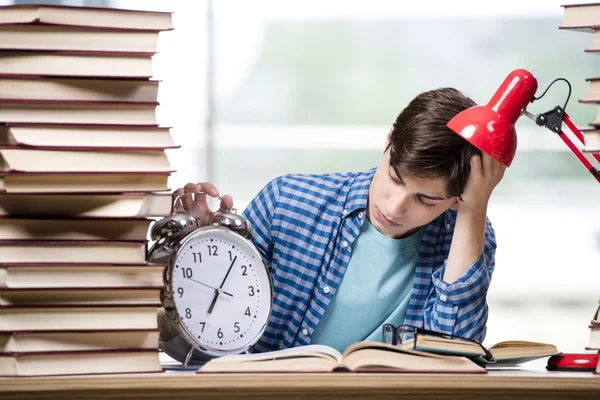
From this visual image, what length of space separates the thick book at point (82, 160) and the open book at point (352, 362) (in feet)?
0.91

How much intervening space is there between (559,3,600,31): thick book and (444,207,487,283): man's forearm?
435 millimetres

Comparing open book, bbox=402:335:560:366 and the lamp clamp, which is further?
the lamp clamp

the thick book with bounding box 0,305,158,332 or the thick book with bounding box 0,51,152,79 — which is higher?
the thick book with bounding box 0,51,152,79

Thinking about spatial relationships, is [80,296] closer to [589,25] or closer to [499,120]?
[499,120]

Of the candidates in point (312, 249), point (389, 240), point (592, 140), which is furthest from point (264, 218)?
point (592, 140)

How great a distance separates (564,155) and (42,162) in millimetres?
7239

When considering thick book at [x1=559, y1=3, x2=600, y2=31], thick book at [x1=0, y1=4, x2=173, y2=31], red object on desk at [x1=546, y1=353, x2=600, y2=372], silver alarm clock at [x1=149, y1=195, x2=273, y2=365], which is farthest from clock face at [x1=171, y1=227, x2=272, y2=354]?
thick book at [x1=559, y1=3, x2=600, y2=31]

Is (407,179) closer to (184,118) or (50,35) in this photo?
(50,35)

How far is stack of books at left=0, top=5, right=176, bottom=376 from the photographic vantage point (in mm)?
1134

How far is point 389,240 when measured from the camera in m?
1.73

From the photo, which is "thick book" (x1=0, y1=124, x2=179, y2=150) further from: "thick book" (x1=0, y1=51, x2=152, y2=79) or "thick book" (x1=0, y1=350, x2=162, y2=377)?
"thick book" (x1=0, y1=350, x2=162, y2=377)

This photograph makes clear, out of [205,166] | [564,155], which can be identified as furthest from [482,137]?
[564,155]

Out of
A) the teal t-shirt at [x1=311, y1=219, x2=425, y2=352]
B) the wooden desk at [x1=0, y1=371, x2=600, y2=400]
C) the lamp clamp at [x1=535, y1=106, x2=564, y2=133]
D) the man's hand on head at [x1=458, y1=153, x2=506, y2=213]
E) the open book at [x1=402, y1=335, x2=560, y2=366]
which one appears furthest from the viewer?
the teal t-shirt at [x1=311, y1=219, x2=425, y2=352]

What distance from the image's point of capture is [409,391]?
1127 millimetres
